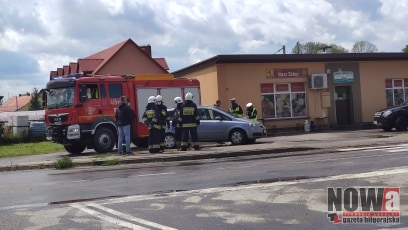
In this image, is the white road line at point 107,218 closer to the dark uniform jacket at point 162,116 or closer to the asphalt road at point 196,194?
the asphalt road at point 196,194

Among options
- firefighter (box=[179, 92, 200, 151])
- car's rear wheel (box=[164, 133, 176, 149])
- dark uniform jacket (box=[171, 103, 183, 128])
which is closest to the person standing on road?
dark uniform jacket (box=[171, 103, 183, 128])

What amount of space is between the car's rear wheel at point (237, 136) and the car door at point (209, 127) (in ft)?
1.22

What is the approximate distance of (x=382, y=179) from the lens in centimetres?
927

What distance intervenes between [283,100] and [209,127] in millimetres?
9217

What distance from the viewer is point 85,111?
17578 millimetres

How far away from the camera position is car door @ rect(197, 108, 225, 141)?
18.8 metres

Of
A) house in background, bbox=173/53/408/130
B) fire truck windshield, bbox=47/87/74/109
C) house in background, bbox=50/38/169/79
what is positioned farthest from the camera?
house in background, bbox=50/38/169/79

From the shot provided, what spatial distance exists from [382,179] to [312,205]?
2.41 metres

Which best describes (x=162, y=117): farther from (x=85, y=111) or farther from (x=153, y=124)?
(x=85, y=111)

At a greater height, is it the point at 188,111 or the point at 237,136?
the point at 188,111

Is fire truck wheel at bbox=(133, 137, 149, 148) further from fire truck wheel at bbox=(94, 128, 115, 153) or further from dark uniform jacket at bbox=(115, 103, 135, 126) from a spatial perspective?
dark uniform jacket at bbox=(115, 103, 135, 126)

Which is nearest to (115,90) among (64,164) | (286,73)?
(64,164)

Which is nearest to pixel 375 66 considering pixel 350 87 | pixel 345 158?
pixel 350 87

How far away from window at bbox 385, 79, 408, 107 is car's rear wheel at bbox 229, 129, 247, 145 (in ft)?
44.9
